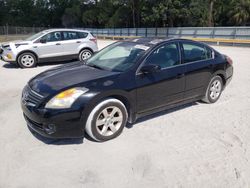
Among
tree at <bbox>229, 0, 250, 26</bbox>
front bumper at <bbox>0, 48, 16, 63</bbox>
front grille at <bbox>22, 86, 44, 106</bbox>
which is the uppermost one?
tree at <bbox>229, 0, 250, 26</bbox>

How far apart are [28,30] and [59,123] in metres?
47.2

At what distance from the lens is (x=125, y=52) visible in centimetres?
453

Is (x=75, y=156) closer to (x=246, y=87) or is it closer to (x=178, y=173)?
(x=178, y=173)

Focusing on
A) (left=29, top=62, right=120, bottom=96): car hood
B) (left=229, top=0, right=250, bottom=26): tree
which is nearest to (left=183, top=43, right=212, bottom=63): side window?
(left=29, top=62, right=120, bottom=96): car hood

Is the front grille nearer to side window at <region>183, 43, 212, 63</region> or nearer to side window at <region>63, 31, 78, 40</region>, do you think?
side window at <region>183, 43, 212, 63</region>

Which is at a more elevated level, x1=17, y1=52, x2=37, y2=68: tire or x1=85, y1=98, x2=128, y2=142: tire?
x1=17, y1=52, x2=37, y2=68: tire

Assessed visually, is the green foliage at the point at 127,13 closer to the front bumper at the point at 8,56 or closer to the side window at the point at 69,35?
the side window at the point at 69,35

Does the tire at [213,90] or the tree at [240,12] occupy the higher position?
the tree at [240,12]

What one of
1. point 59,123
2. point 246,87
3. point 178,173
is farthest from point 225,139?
point 246,87

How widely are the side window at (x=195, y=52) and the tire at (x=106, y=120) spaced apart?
1.72m

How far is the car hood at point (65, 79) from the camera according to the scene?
3.57m

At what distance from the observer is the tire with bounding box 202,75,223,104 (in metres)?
5.23

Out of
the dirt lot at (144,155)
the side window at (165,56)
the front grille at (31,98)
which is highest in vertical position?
the side window at (165,56)

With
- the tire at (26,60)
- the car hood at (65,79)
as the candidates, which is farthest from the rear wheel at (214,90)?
the tire at (26,60)
